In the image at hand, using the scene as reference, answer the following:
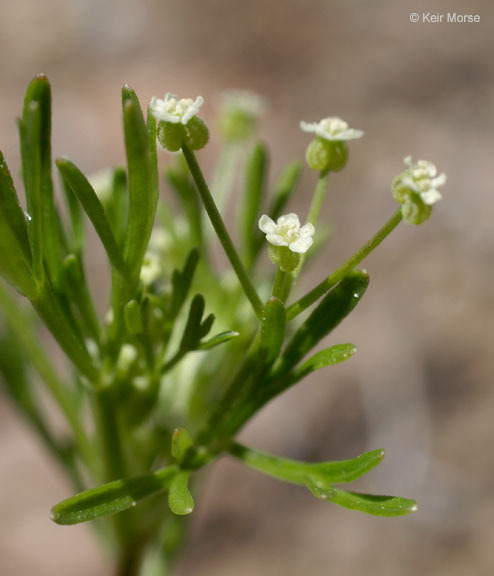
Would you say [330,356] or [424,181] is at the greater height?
[424,181]

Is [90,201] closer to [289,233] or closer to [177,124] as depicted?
[177,124]

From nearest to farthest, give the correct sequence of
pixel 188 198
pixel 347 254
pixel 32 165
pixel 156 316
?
pixel 32 165 → pixel 156 316 → pixel 188 198 → pixel 347 254

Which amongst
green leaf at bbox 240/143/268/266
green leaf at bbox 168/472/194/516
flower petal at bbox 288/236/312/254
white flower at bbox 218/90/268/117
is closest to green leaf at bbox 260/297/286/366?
flower petal at bbox 288/236/312/254

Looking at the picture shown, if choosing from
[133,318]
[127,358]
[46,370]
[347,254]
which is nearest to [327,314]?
[133,318]

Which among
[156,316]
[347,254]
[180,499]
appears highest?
[156,316]

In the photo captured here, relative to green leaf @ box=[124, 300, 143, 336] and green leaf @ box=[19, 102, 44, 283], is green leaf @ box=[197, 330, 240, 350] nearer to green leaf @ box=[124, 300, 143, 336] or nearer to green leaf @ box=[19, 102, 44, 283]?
green leaf @ box=[124, 300, 143, 336]

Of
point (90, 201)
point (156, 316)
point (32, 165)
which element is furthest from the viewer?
point (156, 316)

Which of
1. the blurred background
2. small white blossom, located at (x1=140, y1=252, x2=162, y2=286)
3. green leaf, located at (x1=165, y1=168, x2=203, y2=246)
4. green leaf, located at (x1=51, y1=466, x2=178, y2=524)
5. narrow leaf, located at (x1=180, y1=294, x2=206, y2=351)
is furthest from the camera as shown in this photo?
the blurred background
